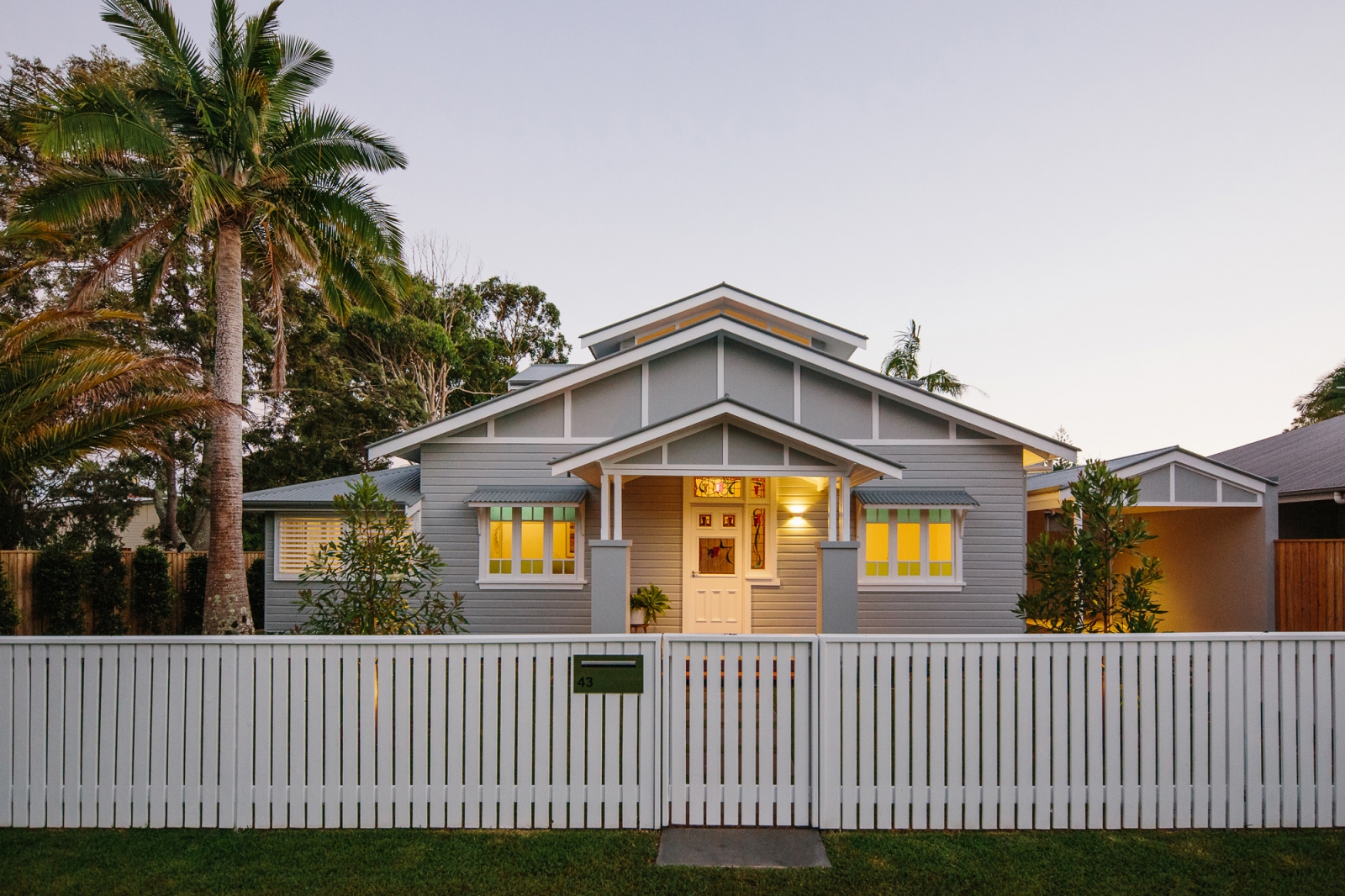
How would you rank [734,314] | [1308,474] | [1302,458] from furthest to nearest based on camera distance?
[1302,458], [734,314], [1308,474]

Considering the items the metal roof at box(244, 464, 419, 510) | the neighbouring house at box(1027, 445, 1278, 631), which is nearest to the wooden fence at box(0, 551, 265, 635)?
the metal roof at box(244, 464, 419, 510)

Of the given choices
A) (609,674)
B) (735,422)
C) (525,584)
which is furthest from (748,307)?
(609,674)

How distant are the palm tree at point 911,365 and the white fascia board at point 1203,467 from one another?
1102 cm

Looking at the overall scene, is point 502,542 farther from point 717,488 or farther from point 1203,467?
point 1203,467

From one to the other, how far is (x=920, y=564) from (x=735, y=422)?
4.54m

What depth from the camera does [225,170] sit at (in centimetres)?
938

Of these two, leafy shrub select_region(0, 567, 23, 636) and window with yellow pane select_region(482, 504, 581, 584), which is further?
leafy shrub select_region(0, 567, 23, 636)

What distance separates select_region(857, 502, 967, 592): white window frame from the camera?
1067 centimetres

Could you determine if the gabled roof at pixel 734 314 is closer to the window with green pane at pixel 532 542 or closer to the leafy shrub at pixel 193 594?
the window with green pane at pixel 532 542

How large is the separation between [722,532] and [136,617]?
12.0 metres

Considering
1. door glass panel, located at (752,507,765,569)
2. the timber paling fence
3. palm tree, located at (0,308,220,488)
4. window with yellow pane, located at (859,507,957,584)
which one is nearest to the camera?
the timber paling fence

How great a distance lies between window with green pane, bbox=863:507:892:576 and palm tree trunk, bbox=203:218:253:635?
9396mm

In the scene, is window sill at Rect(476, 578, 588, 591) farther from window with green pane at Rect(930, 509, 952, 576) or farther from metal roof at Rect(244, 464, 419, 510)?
window with green pane at Rect(930, 509, 952, 576)

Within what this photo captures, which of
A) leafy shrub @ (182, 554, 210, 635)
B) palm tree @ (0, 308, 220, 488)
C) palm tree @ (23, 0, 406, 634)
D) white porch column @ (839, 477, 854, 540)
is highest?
palm tree @ (23, 0, 406, 634)
